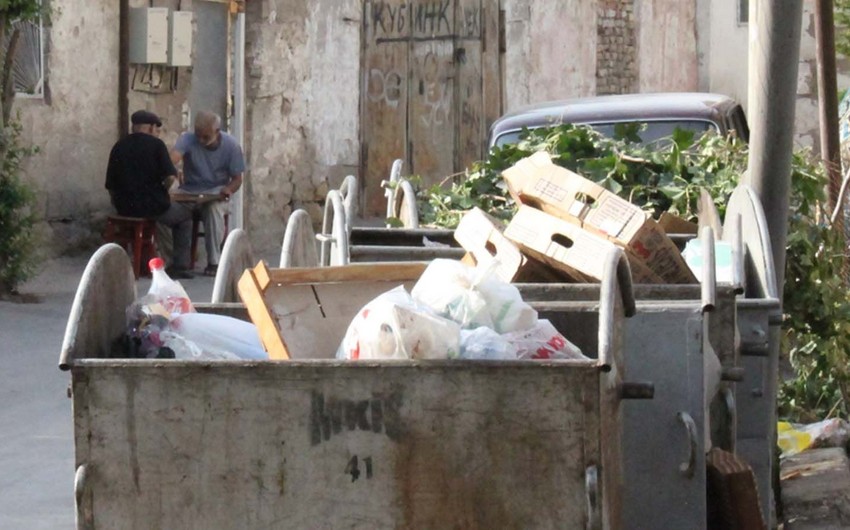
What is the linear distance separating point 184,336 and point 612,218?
160 centimetres

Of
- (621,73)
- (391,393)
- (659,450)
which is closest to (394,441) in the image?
(391,393)

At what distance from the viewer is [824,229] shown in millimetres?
6902

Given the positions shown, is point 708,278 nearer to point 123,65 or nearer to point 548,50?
point 123,65

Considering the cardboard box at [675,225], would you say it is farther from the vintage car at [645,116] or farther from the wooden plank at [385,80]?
the wooden plank at [385,80]

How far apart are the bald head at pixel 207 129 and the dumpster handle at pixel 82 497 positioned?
1130 centimetres

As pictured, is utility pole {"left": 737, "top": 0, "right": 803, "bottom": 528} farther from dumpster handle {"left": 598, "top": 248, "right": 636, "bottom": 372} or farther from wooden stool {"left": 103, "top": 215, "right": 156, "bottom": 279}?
wooden stool {"left": 103, "top": 215, "right": 156, "bottom": 279}

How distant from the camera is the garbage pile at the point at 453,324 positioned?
11.0 feet

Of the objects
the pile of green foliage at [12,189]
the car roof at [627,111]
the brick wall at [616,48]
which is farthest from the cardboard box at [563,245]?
the brick wall at [616,48]

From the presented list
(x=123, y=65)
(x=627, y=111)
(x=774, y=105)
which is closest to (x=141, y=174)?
(x=123, y=65)

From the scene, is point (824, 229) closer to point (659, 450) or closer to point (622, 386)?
point (659, 450)

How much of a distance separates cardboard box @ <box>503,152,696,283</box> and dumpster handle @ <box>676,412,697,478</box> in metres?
0.86

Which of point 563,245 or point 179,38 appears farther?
point 179,38

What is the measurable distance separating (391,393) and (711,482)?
127cm

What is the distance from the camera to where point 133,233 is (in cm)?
1354
